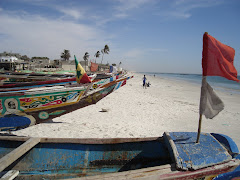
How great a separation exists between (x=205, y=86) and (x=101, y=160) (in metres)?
2.38

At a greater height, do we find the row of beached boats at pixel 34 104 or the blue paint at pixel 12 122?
the row of beached boats at pixel 34 104

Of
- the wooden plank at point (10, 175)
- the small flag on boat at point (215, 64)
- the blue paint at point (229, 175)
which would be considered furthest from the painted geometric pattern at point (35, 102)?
the blue paint at point (229, 175)

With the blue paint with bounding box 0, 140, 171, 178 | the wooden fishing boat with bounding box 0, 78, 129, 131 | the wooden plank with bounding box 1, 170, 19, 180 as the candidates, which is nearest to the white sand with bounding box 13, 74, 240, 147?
the wooden fishing boat with bounding box 0, 78, 129, 131

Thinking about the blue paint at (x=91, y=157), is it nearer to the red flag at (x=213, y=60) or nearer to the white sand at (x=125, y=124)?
the red flag at (x=213, y=60)

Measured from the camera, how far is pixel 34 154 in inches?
121

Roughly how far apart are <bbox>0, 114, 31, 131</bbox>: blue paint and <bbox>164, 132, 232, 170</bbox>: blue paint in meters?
4.59

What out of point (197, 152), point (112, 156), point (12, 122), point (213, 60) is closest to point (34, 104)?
point (12, 122)

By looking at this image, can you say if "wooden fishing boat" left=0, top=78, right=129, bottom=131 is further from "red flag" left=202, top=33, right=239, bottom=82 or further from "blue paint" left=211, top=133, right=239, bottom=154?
"blue paint" left=211, top=133, right=239, bottom=154

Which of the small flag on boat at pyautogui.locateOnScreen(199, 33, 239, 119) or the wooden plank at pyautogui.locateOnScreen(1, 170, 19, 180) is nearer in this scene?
the small flag on boat at pyautogui.locateOnScreen(199, 33, 239, 119)

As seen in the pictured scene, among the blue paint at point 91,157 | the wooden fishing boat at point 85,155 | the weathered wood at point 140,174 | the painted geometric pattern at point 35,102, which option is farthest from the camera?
the painted geometric pattern at point 35,102

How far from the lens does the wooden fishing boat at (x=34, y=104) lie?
473 centimetres

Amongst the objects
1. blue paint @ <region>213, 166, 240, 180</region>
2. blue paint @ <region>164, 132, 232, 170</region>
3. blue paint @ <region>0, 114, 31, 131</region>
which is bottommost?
blue paint @ <region>0, 114, 31, 131</region>

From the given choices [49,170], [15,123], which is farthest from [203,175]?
[15,123]

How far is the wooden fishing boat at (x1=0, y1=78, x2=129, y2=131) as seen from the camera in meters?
4.73
